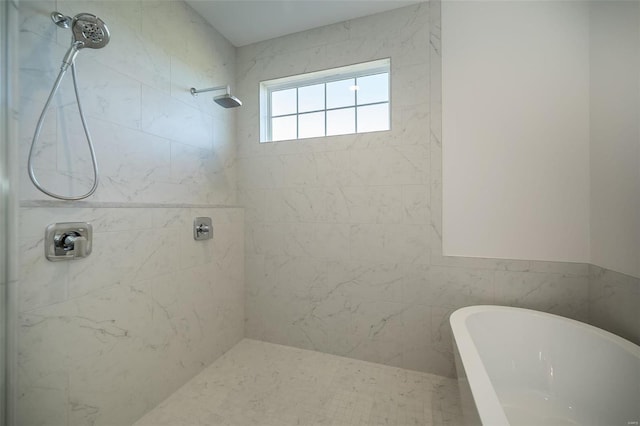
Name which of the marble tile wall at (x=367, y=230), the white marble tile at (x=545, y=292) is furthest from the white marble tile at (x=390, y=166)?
the white marble tile at (x=545, y=292)

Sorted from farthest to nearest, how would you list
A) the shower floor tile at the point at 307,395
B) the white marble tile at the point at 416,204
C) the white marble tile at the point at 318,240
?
the white marble tile at the point at 318,240 → the white marble tile at the point at 416,204 → the shower floor tile at the point at 307,395

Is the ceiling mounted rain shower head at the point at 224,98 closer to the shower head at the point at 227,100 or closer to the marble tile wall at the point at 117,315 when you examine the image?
the shower head at the point at 227,100

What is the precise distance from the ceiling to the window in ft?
1.11

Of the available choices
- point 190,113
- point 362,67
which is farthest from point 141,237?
point 362,67

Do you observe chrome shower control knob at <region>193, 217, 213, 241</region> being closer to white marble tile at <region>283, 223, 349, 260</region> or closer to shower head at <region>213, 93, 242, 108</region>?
white marble tile at <region>283, 223, 349, 260</region>

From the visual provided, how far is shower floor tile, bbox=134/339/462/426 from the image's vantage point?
4.55 ft

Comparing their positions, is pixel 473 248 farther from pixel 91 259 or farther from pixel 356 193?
pixel 91 259

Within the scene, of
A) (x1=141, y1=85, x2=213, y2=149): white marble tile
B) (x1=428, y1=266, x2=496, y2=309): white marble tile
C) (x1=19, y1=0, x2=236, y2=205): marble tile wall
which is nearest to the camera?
(x1=19, y1=0, x2=236, y2=205): marble tile wall

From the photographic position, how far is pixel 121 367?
129 centimetres

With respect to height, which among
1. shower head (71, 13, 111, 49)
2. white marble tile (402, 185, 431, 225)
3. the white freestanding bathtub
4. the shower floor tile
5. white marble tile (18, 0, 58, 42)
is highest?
white marble tile (18, 0, 58, 42)

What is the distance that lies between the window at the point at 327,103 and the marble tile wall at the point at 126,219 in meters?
0.44

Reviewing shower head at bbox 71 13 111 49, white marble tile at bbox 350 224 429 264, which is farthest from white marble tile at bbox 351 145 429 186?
shower head at bbox 71 13 111 49

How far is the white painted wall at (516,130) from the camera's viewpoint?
4.89 feet

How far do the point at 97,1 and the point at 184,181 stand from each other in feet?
3.13
